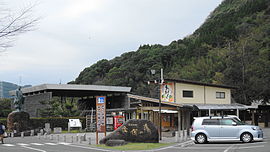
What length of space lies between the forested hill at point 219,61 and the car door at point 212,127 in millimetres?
26443

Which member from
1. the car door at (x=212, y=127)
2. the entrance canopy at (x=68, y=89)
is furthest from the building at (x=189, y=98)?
the entrance canopy at (x=68, y=89)

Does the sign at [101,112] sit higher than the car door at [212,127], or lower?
higher

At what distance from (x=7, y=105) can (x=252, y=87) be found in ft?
143

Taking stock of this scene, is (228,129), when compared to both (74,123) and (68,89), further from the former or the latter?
(68,89)

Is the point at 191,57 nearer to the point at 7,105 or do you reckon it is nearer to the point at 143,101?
the point at 7,105

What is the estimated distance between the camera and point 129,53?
9806cm

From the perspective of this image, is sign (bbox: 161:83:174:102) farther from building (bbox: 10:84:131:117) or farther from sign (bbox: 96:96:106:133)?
sign (bbox: 96:96:106:133)

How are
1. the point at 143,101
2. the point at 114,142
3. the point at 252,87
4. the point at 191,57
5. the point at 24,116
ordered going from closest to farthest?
1. the point at 114,142
2. the point at 143,101
3. the point at 24,116
4. the point at 252,87
5. the point at 191,57

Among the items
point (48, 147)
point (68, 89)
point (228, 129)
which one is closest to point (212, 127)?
point (228, 129)

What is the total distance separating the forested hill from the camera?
46250 mm

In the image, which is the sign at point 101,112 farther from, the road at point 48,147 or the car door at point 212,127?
the car door at point 212,127

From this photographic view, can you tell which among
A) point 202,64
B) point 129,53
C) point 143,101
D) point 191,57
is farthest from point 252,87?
point 129,53

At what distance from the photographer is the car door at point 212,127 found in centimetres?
1992

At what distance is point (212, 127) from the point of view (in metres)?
20.0
